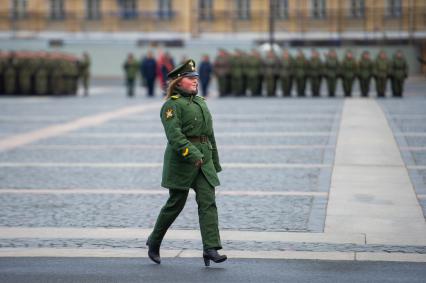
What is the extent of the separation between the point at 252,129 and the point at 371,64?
13.7 metres

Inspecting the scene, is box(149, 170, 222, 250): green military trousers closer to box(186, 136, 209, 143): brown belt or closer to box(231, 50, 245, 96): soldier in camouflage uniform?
box(186, 136, 209, 143): brown belt

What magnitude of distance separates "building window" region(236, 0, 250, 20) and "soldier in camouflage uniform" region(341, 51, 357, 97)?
2578cm

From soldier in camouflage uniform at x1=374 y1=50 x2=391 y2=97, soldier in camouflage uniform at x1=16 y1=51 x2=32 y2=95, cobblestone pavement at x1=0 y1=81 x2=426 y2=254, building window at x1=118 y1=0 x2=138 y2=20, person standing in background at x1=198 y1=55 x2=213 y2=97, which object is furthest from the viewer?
building window at x1=118 y1=0 x2=138 y2=20

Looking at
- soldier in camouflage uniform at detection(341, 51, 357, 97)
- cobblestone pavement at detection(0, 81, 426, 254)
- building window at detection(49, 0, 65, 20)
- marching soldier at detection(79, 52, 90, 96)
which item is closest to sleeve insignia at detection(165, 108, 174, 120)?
cobblestone pavement at detection(0, 81, 426, 254)

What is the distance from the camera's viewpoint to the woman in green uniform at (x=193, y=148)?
9023 mm

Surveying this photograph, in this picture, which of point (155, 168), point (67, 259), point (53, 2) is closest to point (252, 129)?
point (155, 168)

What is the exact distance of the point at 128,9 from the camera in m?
63.2

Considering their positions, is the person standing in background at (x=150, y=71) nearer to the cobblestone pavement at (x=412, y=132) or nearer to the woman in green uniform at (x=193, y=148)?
the cobblestone pavement at (x=412, y=132)

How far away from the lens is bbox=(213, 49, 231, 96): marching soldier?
3784cm

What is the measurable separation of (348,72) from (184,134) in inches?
1066

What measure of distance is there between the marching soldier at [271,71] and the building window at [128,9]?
26.6 m

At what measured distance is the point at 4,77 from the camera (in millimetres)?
40031

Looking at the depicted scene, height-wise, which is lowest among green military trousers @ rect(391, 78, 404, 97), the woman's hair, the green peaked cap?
green military trousers @ rect(391, 78, 404, 97)

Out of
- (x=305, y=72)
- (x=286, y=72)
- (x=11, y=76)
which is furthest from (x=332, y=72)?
(x=11, y=76)
